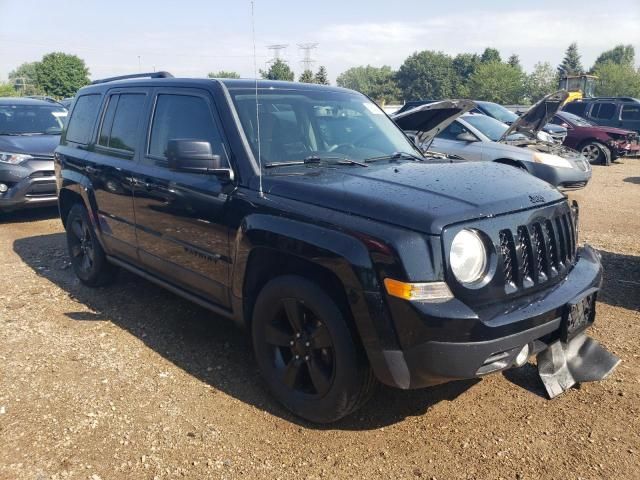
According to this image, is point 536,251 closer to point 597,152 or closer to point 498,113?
point 498,113

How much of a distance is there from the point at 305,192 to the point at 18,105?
8.37 metres

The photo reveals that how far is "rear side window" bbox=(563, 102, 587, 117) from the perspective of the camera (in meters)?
19.0

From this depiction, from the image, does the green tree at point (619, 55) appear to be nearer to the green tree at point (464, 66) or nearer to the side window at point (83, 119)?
the green tree at point (464, 66)

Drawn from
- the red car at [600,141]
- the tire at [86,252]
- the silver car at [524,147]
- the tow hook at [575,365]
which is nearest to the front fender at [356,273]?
the tow hook at [575,365]

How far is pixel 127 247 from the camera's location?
4.52m

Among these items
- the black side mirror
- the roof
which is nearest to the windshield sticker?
the black side mirror

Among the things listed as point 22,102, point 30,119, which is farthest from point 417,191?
point 22,102

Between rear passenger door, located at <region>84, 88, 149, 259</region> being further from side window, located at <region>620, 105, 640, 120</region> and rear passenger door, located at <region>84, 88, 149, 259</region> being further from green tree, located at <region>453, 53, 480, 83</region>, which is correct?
green tree, located at <region>453, 53, 480, 83</region>

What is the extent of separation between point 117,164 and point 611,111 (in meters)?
18.7

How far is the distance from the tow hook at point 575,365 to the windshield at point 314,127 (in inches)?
67.3

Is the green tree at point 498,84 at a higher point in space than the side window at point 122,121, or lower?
lower

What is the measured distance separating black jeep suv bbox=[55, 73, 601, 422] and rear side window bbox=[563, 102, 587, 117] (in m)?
17.2

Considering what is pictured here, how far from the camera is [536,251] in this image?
281 centimetres

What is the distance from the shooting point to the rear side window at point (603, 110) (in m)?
18.6
